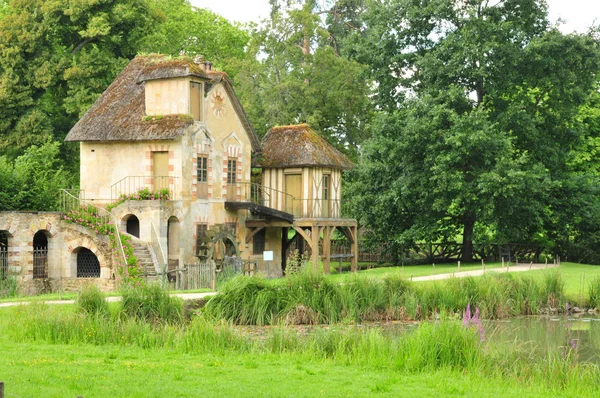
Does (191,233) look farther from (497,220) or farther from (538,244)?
(538,244)

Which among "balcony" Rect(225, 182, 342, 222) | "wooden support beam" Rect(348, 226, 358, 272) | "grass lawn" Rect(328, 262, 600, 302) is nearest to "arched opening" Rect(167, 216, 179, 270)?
"balcony" Rect(225, 182, 342, 222)

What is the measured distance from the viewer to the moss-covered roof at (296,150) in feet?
124

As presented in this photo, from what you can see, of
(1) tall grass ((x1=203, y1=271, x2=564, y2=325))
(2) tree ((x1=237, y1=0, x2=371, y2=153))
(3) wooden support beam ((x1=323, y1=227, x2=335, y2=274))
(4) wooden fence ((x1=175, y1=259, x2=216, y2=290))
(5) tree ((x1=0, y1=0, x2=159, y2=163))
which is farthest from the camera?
(2) tree ((x1=237, y1=0, x2=371, y2=153))

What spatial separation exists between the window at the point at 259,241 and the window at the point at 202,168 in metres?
4.81

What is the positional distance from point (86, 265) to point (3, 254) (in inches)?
130

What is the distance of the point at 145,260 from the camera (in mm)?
29875

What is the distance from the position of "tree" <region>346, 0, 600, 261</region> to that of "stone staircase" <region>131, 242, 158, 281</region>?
38.6 feet

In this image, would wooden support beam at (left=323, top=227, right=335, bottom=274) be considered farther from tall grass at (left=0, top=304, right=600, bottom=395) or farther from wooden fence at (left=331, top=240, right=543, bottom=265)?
tall grass at (left=0, top=304, right=600, bottom=395)

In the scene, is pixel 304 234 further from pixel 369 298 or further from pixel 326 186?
pixel 369 298

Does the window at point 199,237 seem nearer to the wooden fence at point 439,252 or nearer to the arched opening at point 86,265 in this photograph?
the arched opening at point 86,265

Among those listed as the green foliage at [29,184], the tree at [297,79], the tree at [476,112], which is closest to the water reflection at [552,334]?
the tree at [476,112]

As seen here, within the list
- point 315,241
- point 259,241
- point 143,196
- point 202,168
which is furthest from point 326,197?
point 143,196

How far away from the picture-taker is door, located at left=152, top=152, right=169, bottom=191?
3334 cm

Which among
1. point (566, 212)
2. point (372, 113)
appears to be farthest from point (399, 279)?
point (372, 113)
